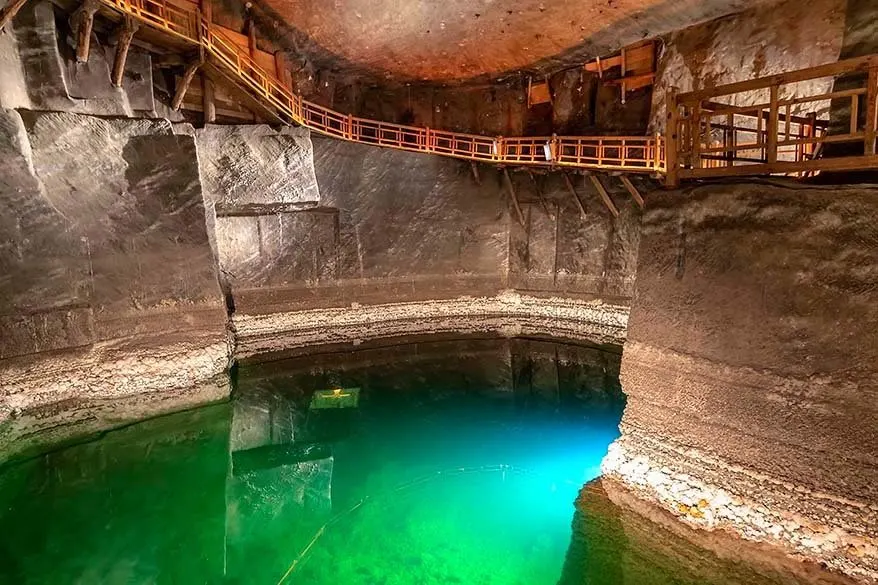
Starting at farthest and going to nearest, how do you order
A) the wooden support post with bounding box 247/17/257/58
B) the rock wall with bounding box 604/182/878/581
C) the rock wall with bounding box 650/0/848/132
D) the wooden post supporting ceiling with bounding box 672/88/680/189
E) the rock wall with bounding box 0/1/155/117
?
the wooden support post with bounding box 247/17/257/58 < the rock wall with bounding box 650/0/848/132 < the rock wall with bounding box 0/1/155/117 < the wooden post supporting ceiling with bounding box 672/88/680/189 < the rock wall with bounding box 604/182/878/581

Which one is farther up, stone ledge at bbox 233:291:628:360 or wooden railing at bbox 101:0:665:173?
wooden railing at bbox 101:0:665:173

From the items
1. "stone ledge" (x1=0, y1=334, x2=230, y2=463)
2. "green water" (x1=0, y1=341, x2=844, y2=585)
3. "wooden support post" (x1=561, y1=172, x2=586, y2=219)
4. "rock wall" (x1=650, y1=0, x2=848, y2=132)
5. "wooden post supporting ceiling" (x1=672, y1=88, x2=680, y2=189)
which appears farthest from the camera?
"wooden support post" (x1=561, y1=172, x2=586, y2=219)

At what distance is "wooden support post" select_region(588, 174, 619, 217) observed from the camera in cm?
1334

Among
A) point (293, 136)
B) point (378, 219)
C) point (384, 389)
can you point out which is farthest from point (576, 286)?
point (293, 136)

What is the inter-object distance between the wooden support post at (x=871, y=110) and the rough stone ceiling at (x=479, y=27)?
827 cm

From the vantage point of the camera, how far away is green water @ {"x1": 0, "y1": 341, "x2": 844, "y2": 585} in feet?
17.8

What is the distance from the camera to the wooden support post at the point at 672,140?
561cm

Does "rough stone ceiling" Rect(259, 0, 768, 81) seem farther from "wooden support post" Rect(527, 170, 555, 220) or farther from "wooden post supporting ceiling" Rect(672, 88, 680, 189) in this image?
"wooden post supporting ceiling" Rect(672, 88, 680, 189)

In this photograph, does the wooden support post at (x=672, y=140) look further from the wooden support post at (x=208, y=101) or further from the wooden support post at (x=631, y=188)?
the wooden support post at (x=208, y=101)

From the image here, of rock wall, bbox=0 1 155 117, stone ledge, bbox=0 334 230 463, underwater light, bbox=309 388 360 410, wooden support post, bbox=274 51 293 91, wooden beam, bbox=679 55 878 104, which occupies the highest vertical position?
wooden support post, bbox=274 51 293 91

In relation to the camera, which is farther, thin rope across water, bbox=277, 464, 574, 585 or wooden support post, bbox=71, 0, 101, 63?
wooden support post, bbox=71, 0, 101, 63

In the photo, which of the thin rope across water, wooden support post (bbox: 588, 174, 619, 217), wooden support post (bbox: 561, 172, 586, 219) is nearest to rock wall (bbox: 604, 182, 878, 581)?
the thin rope across water

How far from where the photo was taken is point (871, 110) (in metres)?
4.37

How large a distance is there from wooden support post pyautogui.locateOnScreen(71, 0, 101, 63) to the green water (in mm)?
6581
